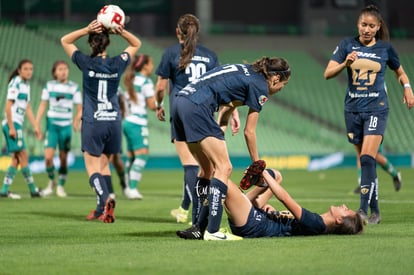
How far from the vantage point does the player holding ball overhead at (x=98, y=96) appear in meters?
12.1

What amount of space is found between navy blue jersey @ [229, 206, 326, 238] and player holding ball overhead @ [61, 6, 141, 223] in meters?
2.77

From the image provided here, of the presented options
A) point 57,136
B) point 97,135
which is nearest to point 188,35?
point 97,135

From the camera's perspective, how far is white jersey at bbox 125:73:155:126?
17.3 meters

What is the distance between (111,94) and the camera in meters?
12.4

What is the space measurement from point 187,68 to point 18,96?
5669 mm

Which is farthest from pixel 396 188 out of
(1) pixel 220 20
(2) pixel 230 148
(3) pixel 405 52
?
(1) pixel 220 20

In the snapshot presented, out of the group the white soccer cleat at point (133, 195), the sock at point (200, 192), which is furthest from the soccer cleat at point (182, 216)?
the white soccer cleat at point (133, 195)

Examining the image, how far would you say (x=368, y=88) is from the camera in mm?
11891

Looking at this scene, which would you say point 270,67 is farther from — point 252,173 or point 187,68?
point 187,68

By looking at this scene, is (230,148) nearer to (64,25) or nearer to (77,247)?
(64,25)

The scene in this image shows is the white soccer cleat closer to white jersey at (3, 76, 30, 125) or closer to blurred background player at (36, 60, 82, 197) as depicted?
blurred background player at (36, 60, 82, 197)

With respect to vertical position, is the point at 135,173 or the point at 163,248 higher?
the point at 163,248

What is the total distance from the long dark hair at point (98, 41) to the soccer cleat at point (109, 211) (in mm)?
1757

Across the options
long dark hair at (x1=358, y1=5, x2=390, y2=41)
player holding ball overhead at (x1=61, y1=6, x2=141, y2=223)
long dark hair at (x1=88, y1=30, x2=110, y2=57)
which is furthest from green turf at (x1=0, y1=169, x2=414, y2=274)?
long dark hair at (x1=358, y1=5, x2=390, y2=41)
